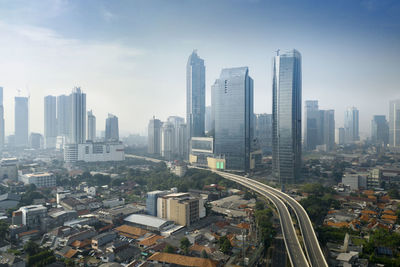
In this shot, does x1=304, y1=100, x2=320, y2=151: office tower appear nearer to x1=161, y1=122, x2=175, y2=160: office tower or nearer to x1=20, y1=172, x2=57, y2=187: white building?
x1=161, y1=122, x2=175, y2=160: office tower

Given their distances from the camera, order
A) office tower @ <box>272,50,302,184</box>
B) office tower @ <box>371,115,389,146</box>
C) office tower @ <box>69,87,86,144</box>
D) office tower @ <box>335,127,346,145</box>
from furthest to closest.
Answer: office tower @ <box>335,127,346,145</box> < office tower @ <box>69,87,86,144</box> < office tower @ <box>371,115,389,146</box> < office tower @ <box>272,50,302,184</box>

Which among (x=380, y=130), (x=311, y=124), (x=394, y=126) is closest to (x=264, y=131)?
(x=311, y=124)

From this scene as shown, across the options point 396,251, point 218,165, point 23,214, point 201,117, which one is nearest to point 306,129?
point 201,117

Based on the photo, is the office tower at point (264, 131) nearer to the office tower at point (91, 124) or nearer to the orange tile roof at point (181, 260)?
the office tower at point (91, 124)

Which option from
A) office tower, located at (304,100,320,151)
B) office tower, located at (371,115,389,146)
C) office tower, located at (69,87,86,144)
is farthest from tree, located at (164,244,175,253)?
office tower, located at (304,100,320,151)

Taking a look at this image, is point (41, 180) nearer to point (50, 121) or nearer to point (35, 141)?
point (50, 121)

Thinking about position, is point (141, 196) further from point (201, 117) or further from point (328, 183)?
point (201, 117)

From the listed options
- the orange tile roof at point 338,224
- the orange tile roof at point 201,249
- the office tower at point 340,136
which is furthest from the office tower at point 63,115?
the orange tile roof at point 338,224
